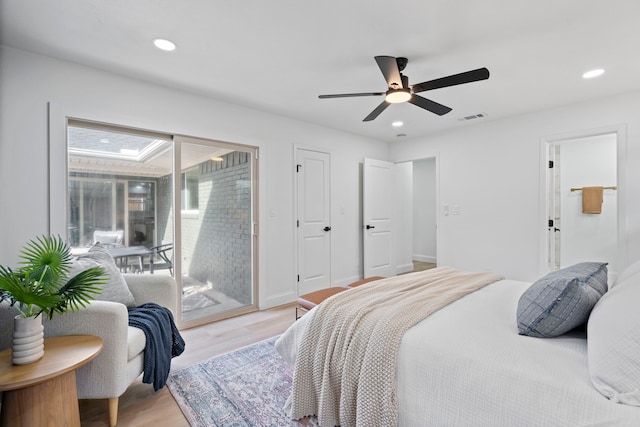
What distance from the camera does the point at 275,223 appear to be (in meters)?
3.82

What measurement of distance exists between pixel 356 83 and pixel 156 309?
2.52 metres

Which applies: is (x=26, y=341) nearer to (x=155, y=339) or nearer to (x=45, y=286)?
(x=45, y=286)

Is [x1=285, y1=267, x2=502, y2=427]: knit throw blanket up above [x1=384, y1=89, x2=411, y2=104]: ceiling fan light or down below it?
below

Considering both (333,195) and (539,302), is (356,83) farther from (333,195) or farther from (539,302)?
(539,302)

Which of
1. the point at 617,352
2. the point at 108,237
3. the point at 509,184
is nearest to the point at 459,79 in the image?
the point at 617,352

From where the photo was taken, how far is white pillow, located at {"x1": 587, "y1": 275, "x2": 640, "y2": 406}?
0.95m

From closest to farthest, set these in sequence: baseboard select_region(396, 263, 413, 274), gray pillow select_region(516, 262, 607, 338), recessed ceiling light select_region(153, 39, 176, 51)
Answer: gray pillow select_region(516, 262, 607, 338) → recessed ceiling light select_region(153, 39, 176, 51) → baseboard select_region(396, 263, 413, 274)

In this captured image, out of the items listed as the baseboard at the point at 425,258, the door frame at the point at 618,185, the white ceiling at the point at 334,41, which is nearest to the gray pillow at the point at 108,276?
the white ceiling at the point at 334,41

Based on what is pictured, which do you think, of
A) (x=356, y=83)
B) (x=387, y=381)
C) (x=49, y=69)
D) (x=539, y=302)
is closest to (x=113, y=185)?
(x=49, y=69)

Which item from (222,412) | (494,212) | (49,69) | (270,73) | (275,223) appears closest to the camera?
(222,412)

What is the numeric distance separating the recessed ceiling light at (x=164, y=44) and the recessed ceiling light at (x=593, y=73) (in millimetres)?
3454

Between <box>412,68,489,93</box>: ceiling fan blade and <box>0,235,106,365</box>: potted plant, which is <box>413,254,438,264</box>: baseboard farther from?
<box>0,235,106,365</box>: potted plant

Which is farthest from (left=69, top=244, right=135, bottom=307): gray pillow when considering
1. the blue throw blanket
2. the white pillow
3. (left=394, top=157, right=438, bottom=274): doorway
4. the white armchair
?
(left=394, top=157, right=438, bottom=274): doorway

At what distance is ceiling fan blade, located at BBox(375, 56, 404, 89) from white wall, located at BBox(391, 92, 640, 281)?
247 centimetres
